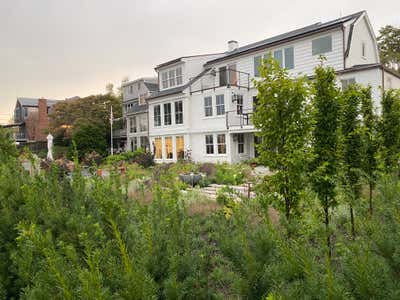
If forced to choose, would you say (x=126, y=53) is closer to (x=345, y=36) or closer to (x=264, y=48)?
(x=264, y=48)

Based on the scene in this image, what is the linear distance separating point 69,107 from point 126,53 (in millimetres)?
14772

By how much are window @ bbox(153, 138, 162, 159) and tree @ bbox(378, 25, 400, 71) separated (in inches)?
908

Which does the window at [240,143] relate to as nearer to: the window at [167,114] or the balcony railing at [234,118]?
the balcony railing at [234,118]

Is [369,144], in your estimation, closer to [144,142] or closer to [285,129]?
[285,129]

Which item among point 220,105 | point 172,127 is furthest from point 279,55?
point 172,127

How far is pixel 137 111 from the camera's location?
3036 centimetres

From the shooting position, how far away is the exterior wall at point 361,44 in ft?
54.4

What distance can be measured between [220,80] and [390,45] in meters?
19.0

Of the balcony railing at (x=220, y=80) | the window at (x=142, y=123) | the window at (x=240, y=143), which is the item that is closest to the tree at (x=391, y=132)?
the balcony railing at (x=220, y=80)

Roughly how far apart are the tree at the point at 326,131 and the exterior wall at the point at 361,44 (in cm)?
1321

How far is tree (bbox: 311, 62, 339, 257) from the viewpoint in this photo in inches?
191

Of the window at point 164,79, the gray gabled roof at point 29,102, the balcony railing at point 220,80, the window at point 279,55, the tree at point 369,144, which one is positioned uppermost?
the gray gabled roof at point 29,102

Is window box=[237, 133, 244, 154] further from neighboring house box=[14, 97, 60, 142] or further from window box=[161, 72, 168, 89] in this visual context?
neighboring house box=[14, 97, 60, 142]

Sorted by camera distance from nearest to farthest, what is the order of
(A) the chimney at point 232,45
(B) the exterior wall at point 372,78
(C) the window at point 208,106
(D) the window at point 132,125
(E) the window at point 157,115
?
(B) the exterior wall at point 372,78
(C) the window at point 208,106
(A) the chimney at point 232,45
(E) the window at point 157,115
(D) the window at point 132,125
